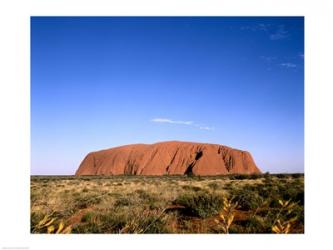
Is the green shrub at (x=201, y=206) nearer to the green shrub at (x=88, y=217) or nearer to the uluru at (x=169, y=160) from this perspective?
the green shrub at (x=88, y=217)

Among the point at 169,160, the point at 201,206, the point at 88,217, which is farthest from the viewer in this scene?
the point at 169,160

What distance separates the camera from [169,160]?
170 feet

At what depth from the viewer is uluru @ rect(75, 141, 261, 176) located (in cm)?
4869

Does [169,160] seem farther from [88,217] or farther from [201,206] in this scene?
[88,217]

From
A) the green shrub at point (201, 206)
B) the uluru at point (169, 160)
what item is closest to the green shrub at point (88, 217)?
the green shrub at point (201, 206)

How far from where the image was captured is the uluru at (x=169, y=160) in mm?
48688

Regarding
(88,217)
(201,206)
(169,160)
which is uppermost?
(201,206)

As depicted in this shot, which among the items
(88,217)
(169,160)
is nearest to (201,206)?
(88,217)

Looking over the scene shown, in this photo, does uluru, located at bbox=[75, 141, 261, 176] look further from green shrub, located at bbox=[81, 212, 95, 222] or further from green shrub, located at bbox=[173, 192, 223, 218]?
green shrub, located at bbox=[81, 212, 95, 222]

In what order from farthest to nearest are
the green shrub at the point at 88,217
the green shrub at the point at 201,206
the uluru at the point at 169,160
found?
the uluru at the point at 169,160
the green shrub at the point at 201,206
the green shrub at the point at 88,217
